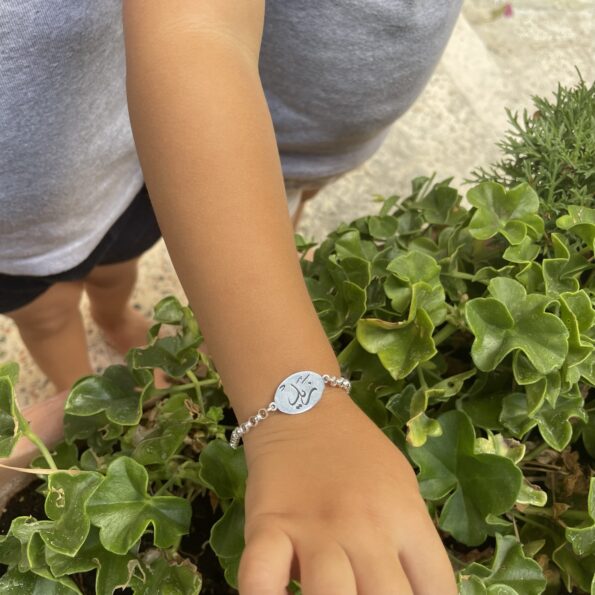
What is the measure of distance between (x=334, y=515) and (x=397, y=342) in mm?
124

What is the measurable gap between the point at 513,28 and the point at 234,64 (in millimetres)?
1080

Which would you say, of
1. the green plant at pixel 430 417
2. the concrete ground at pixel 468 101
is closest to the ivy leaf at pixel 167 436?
the green plant at pixel 430 417

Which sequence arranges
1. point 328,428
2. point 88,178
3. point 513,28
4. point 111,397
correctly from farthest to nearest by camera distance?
point 513,28 → point 88,178 → point 111,397 → point 328,428

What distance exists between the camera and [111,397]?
0.41m

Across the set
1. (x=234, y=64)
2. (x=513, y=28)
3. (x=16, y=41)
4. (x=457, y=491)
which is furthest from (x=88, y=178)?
(x=513, y=28)

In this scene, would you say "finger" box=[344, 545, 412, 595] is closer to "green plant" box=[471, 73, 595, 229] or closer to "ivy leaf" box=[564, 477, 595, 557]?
"ivy leaf" box=[564, 477, 595, 557]

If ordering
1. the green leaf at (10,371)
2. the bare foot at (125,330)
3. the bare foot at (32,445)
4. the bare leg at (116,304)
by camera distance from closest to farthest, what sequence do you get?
the green leaf at (10,371)
the bare foot at (32,445)
the bare leg at (116,304)
the bare foot at (125,330)

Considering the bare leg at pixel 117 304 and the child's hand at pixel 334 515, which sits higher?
the child's hand at pixel 334 515

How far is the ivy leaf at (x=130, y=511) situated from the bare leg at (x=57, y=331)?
40 cm

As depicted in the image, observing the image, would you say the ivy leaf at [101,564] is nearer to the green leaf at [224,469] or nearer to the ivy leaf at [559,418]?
the green leaf at [224,469]

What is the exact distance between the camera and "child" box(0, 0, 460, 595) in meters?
0.26

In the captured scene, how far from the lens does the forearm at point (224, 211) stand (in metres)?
0.30

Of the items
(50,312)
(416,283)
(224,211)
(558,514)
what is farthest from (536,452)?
(50,312)

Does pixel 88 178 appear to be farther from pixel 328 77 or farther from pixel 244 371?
pixel 244 371
